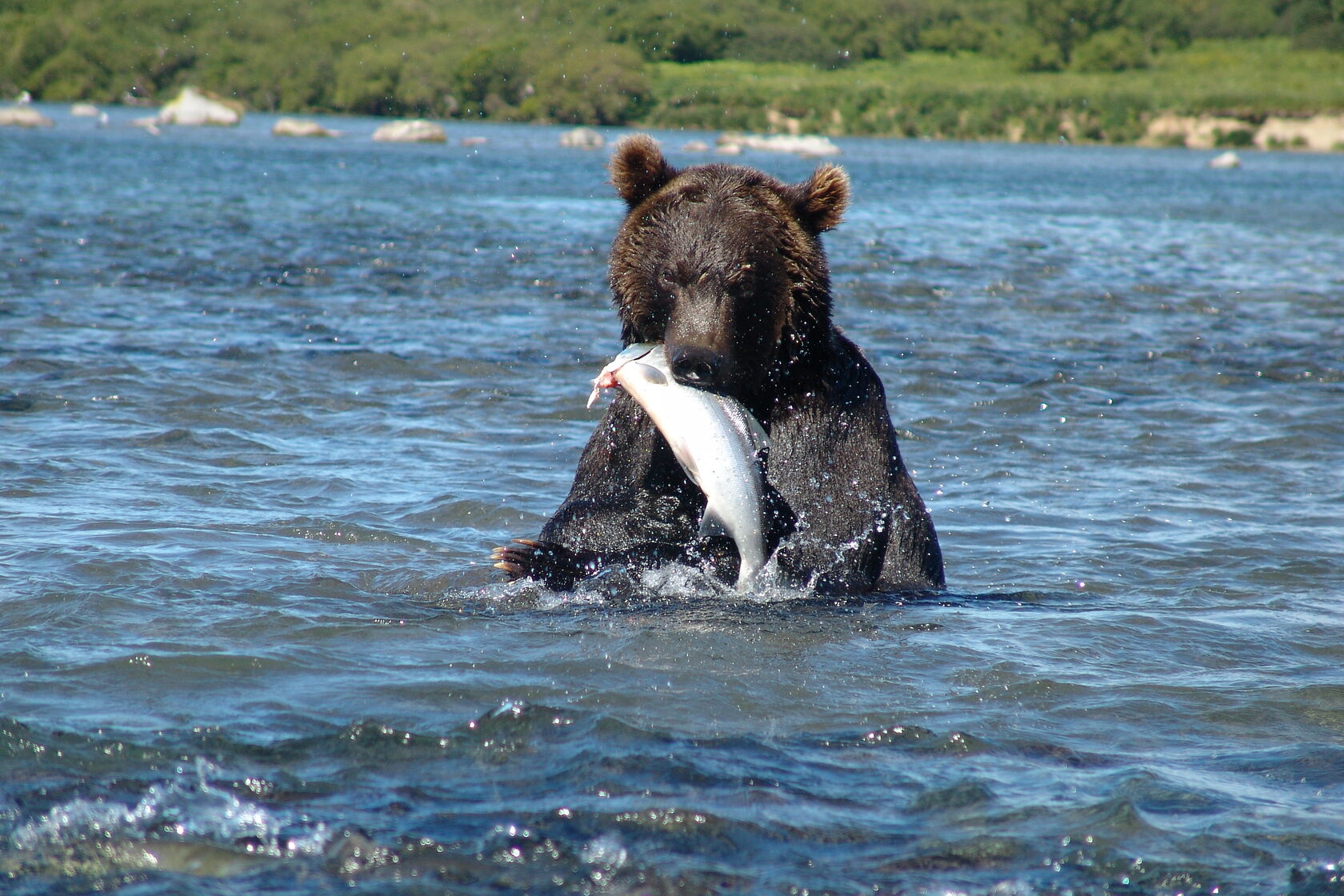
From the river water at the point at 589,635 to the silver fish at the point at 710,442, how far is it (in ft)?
0.85

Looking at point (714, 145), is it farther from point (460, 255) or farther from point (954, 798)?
point (954, 798)

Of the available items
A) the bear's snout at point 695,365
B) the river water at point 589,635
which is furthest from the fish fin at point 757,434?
the river water at point 589,635

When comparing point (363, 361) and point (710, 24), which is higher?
point (710, 24)

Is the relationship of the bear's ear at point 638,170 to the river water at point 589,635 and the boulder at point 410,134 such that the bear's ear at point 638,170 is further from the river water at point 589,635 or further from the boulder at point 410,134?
the boulder at point 410,134

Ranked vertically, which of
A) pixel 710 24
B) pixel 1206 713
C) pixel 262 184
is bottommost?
pixel 1206 713

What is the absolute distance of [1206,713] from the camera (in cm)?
334

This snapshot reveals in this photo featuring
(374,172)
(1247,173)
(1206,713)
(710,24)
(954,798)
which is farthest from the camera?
(710,24)

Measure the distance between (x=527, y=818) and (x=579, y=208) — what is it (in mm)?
22848

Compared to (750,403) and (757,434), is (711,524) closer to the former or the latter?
(757,434)

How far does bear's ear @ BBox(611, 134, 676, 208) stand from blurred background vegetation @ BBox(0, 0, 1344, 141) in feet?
209

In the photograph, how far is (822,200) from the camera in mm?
4258

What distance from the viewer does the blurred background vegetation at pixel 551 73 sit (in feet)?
236

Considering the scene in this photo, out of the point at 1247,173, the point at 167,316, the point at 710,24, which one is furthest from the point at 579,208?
the point at 710,24

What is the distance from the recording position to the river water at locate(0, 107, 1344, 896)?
7.86 feet
